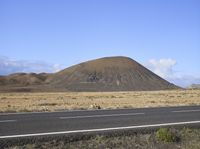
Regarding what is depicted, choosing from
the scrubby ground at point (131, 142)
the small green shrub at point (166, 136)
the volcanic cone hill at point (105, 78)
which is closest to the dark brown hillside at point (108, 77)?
the volcanic cone hill at point (105, 78)

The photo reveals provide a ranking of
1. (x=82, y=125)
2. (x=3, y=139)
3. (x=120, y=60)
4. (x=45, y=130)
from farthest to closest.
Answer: (x=120, y=60) → (x=82, y=125) → (x=45, y=130) → (x=3, y=139)

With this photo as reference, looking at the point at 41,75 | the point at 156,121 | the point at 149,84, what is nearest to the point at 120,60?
the point at 149,84

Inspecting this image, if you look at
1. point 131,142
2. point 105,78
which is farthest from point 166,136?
point 105,78

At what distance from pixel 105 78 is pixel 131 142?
134 metres

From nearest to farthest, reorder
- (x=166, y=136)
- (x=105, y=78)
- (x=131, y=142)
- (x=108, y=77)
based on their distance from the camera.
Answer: (x=131, y=142) → (x=166, y=136) → (x=105, y=78) → (x=108, y=77)

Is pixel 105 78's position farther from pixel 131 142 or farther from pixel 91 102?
pixel 131 142

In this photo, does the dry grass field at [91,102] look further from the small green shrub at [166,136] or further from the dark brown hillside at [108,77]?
the dark brown hillside at [108,77]

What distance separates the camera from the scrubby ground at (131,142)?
10773 millimetres

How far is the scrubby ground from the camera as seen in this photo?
35.3 feet

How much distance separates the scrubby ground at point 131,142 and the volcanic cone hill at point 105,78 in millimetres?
117427

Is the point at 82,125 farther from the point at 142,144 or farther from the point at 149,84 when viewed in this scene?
the point at 149,84

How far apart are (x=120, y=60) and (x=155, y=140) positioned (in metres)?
151

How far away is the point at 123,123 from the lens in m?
15.8

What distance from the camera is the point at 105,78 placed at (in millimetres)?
145750
